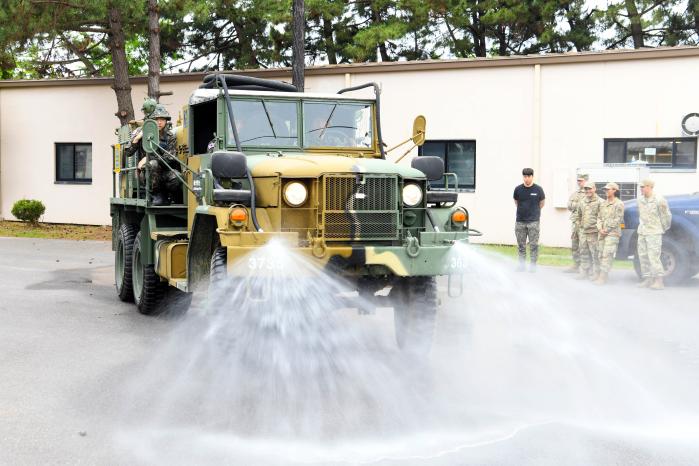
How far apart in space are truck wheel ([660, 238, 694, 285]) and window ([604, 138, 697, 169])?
6.56 m

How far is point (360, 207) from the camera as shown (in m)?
7.85

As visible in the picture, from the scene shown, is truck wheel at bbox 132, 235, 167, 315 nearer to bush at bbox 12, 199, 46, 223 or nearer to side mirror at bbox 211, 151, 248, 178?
side mirror at bbox 211, 151, 248, 178

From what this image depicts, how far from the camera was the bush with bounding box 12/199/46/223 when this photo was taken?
26188 mm

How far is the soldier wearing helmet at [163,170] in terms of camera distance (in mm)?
10594

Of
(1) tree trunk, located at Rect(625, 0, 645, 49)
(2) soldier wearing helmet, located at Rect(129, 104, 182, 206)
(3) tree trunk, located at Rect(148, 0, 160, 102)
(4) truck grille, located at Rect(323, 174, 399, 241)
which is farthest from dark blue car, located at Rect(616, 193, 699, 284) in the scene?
(1) tree trunk, located at Rect(625, 0, 645, 49)

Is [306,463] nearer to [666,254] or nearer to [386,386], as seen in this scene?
[386,386]

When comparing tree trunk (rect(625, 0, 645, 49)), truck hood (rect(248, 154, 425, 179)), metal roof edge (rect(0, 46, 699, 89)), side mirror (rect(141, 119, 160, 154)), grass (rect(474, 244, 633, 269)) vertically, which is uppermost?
tree trunk (rect(625, 0, 645, 49))

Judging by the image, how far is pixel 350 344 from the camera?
29.1 feet

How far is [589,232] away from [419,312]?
24.9 feet

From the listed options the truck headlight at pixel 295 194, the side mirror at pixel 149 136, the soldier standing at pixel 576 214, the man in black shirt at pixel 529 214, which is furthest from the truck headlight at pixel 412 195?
the man in black shirt at pixel 529 214

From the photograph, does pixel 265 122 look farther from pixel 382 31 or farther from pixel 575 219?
pixel 382 31

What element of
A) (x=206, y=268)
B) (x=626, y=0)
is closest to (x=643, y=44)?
(x=626, y=0)

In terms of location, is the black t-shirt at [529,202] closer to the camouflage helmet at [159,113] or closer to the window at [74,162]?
the camouflage helmet at [159,113]

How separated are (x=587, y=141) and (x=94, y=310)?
13550 mm
